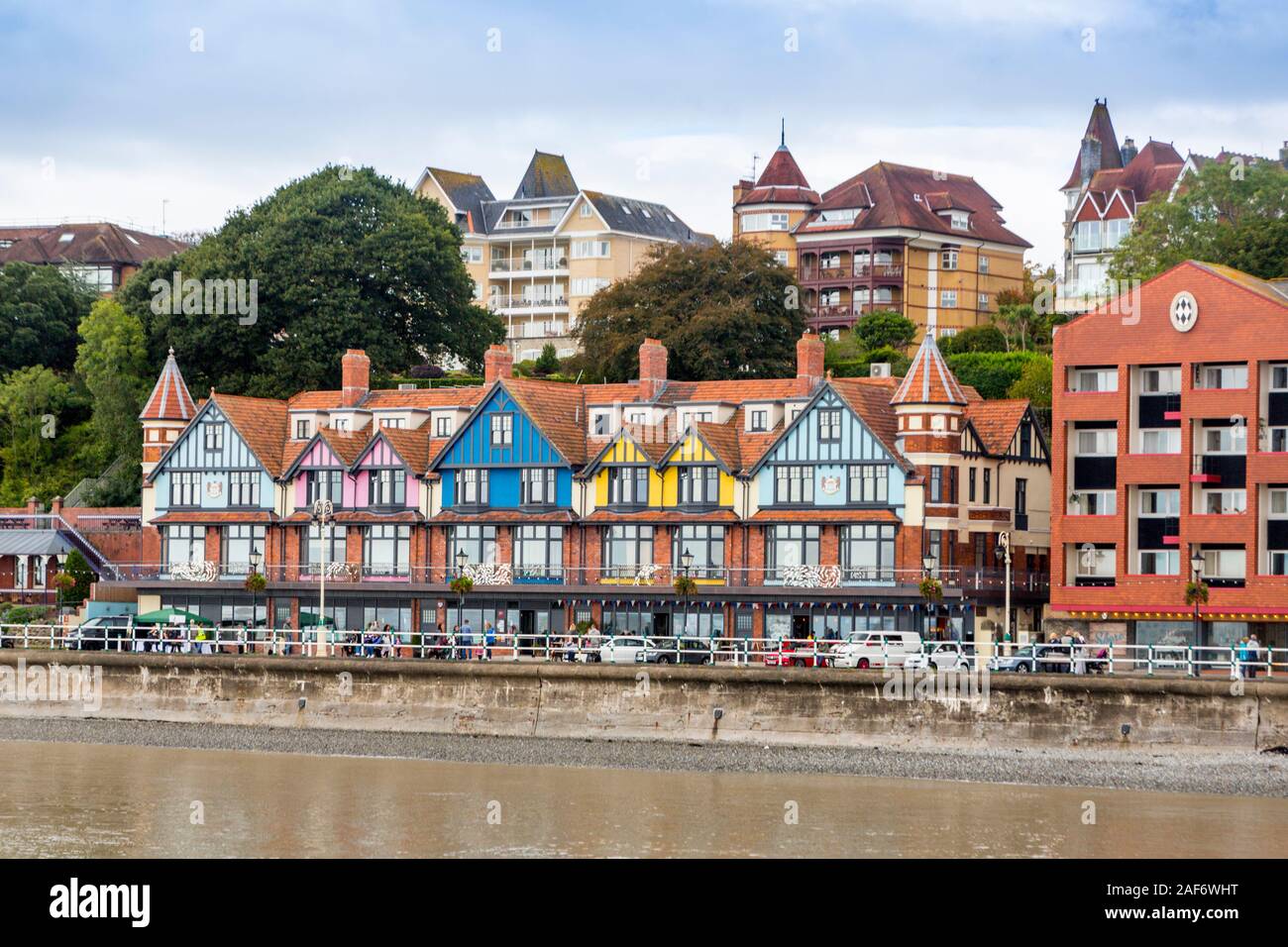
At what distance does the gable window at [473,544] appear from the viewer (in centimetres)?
8044

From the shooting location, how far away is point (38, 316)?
11356 centimetres

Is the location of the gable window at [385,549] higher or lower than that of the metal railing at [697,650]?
higher

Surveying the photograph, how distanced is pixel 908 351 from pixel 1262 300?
40.8 m

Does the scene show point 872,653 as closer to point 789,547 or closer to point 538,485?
point 789,547

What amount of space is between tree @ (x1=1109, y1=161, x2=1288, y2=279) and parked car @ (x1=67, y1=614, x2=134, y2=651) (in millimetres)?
43959

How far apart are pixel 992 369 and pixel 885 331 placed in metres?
12.1

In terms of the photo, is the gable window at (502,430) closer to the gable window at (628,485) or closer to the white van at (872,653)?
the gable window at (628,485)

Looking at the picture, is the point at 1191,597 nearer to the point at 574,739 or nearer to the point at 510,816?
the point at 574,739

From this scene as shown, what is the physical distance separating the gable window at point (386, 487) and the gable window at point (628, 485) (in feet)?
26.5

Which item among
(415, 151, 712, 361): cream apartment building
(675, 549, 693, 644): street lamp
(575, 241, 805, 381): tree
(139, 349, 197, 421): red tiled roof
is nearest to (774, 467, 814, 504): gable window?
(675, 549, 693, 644): street lamp

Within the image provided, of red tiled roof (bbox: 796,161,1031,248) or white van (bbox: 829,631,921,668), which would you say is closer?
white van (bbox: 829,631,921,668)

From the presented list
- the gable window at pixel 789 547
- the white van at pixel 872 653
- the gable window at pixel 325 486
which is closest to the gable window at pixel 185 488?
the gable window at pixel 325 486

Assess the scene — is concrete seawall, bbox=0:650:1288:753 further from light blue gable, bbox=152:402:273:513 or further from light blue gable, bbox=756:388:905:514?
light blue gable, bbox=152:402:273:513

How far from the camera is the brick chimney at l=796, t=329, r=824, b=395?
257 ft
